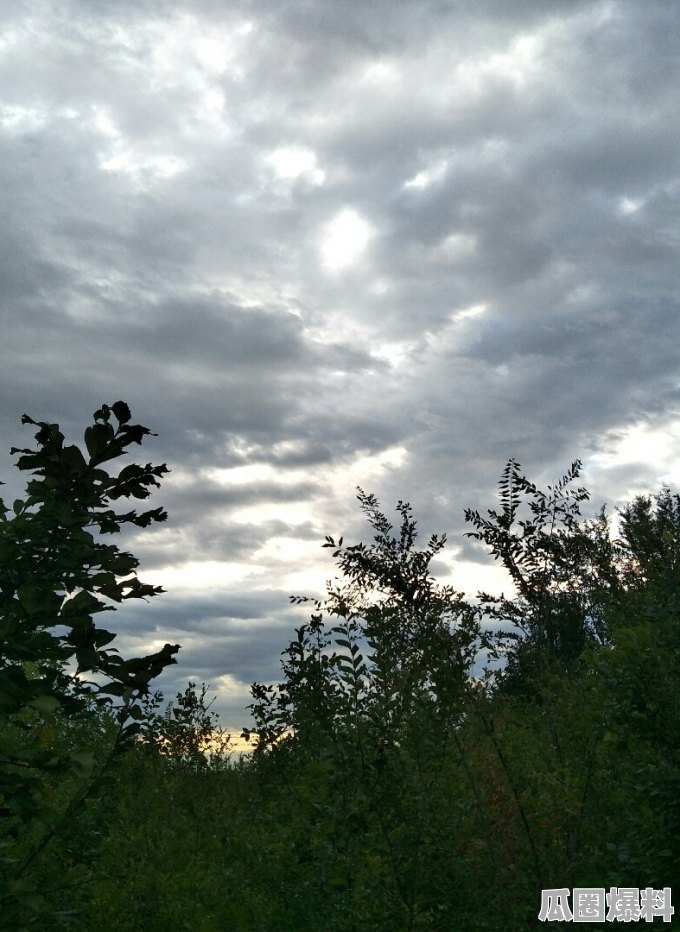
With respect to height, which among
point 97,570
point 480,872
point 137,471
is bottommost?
point 480,872

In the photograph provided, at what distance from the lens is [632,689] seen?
6148 millimetres

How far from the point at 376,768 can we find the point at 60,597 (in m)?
3.55

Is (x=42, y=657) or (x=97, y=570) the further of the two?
(x=97, y=570)

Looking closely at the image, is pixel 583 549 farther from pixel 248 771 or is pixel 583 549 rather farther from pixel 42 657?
pixel 42 657

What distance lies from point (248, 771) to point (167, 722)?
1.54 metres

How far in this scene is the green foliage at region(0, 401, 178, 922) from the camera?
2.61m

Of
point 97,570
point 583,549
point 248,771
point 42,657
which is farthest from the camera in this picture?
point 248,771

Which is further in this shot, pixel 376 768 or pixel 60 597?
pixel 376 768

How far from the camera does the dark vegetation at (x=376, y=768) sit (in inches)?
111

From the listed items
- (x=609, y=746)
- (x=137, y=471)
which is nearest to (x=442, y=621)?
(x=609, y=746)

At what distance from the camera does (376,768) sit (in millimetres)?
5746

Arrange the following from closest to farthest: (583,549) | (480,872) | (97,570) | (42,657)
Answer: (42,657)
(97,570)
(480,872)
(583,549)

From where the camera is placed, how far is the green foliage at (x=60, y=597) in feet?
8.57

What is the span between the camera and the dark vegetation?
9.25 feet
